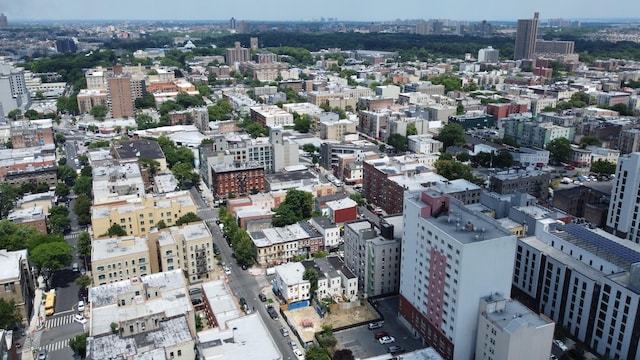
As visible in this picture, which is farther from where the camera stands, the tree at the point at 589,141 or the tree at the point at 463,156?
the tree at the point at 589,141

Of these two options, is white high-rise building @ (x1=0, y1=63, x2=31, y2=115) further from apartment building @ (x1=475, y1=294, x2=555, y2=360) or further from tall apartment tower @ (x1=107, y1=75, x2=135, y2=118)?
apartment building @ (x1=475, y1=294, x2=555, y2=360)

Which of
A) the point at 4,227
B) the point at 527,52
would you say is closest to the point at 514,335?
the point at 4,227

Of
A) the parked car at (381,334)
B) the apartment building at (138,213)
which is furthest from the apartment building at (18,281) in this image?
the parked car at (381,334)

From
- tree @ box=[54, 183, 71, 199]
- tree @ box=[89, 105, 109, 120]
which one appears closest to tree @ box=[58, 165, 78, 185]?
tree @ box=[54, 183, 71, 199]

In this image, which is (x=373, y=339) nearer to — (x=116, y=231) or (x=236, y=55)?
(x=116, y=231)

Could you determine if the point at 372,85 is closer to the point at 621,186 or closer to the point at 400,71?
the point at 400,71

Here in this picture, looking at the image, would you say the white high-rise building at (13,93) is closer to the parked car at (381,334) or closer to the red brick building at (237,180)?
the red brick building at (237,180)

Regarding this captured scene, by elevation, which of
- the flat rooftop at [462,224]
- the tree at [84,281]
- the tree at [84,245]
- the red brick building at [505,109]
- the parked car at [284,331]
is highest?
the flat rooftop at [462,224]
